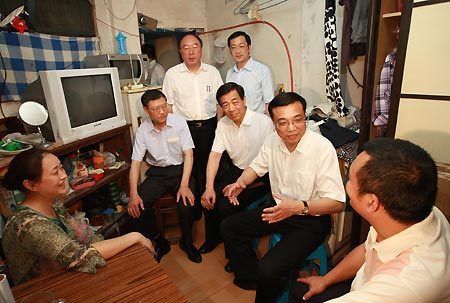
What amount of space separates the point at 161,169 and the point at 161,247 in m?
0.65

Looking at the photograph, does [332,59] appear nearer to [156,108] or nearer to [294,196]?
[294,196]

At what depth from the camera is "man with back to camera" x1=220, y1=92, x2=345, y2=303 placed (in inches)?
58.3

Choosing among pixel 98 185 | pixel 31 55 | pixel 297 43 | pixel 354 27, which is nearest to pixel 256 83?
pixel 297 43

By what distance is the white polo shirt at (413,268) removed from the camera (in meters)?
0.67

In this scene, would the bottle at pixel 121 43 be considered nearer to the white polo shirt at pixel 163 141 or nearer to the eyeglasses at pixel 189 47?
the eyeglasses at pixel 189 47

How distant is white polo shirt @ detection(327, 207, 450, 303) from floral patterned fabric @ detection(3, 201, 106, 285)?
2.65 ft

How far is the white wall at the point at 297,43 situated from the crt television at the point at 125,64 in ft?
4.40

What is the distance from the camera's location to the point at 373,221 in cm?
85

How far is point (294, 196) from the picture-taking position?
5.48ft

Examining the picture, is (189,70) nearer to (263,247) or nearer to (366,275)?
(263,247)

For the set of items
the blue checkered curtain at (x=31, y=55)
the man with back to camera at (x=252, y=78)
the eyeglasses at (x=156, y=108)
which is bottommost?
the eyeglasses at (x=156, y=108)

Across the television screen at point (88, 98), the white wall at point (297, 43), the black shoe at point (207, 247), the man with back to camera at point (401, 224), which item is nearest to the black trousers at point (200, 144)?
the black shoe at point (207, 247)

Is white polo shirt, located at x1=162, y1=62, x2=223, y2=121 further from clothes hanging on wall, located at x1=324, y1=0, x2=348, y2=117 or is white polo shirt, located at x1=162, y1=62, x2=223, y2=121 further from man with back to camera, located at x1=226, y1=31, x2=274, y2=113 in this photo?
clothes hanging on wall, located at x1=324, y1=0, x2=348, y2=117

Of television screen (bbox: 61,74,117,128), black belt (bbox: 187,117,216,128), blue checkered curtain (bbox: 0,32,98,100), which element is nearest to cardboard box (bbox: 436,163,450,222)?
black belt (bbox: 187,117,216,128)
